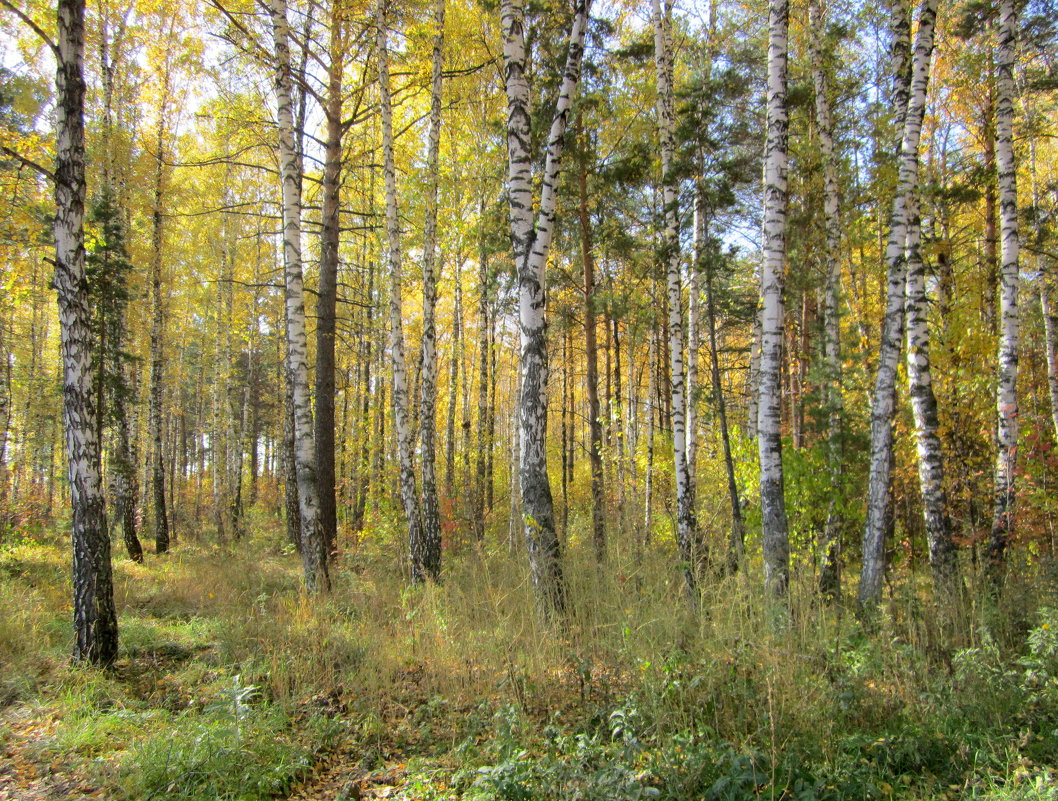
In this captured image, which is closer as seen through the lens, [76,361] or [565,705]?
[565,705]

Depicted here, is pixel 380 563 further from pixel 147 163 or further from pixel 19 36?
pixel 19 36

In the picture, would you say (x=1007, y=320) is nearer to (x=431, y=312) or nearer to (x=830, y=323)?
(x=830, y=323)

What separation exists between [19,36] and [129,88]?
2.10 m

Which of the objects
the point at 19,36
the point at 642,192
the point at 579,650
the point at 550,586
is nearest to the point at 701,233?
the point at 642,192

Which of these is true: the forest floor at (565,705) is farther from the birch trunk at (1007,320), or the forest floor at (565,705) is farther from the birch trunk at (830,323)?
the birch trunk at (830,323)

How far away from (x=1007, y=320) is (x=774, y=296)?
420cm

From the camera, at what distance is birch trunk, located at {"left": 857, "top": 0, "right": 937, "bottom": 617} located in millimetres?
5988

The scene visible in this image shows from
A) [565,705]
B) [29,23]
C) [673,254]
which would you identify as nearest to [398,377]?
[673,254]

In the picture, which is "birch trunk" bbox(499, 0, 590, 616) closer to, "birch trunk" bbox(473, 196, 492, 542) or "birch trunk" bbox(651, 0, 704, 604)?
"birch trunk" bbox(651, 0, 704, 604)

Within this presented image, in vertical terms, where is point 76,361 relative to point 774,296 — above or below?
below

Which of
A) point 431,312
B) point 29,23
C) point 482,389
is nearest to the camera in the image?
point 29,23

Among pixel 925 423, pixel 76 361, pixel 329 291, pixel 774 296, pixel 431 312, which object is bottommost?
pixel 925 423

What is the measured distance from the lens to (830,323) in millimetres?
8414

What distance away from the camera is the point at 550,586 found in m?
5.02
